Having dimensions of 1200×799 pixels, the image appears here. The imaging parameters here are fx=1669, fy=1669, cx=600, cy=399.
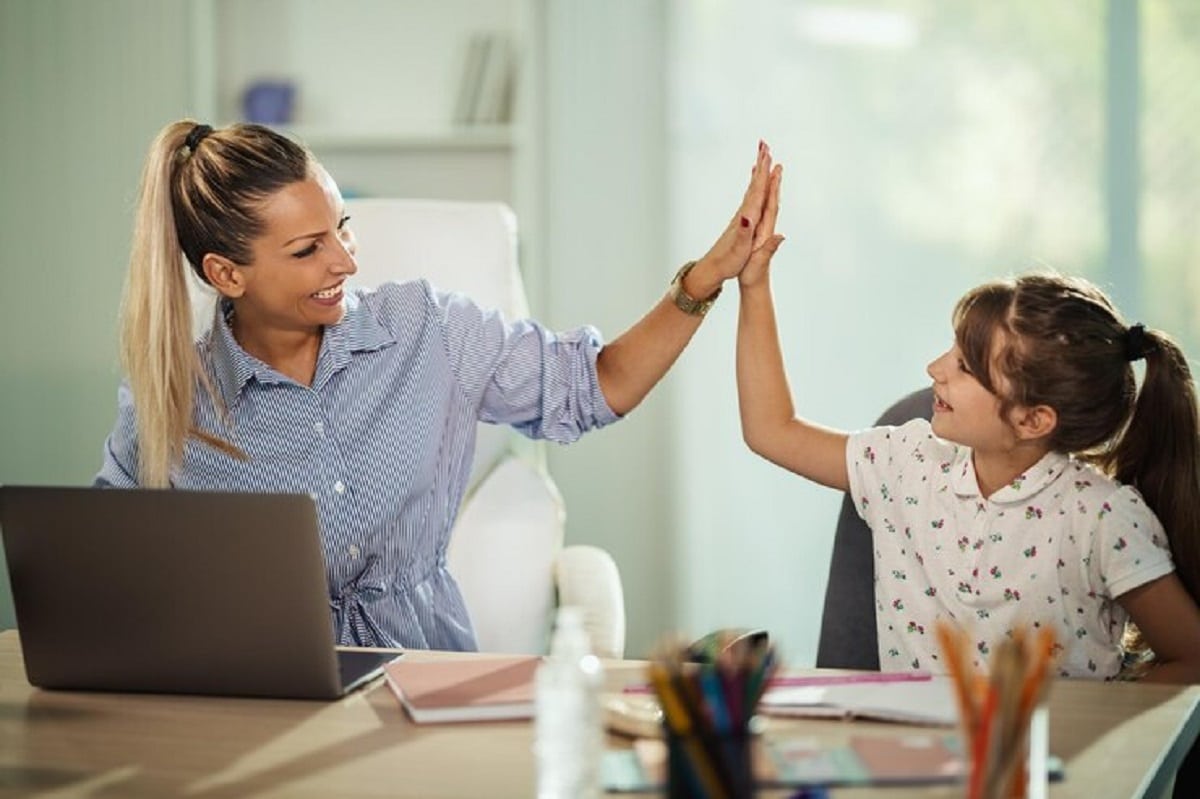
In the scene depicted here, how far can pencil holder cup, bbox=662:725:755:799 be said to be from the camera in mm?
871

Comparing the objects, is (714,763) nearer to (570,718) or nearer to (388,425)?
(570,718)

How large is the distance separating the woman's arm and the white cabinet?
1.87 m

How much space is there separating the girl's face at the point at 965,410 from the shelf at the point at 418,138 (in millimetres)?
2095

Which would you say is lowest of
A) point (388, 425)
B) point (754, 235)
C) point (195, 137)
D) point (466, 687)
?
point (466, 687)

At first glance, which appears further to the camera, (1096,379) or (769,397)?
(769,397)

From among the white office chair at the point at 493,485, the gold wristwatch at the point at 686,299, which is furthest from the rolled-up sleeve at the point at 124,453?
the gold wristwatch at the point at 686,299

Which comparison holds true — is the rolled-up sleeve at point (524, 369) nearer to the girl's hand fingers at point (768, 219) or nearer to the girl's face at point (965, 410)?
the girl's hand fingers at point (768, 219)

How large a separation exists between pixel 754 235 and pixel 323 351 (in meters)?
0.52

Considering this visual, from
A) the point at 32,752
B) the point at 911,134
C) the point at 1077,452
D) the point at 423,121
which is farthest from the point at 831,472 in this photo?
the point at 423,121

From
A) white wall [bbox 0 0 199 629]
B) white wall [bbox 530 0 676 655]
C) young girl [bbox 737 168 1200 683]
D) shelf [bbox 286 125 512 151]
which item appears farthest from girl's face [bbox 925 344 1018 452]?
white wall [bbox 0 0 199 629]

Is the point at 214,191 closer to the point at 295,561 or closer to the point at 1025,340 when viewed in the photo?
the point at 295,561

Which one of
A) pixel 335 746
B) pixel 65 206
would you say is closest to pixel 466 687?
pixel 335 746

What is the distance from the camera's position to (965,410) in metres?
1.75

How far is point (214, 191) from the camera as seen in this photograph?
1958 mm
